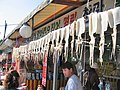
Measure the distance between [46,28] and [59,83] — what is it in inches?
133

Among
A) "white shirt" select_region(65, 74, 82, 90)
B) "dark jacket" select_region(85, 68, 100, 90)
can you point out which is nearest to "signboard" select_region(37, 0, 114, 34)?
"dark jacket" select_region(85, 68, 100, 90)

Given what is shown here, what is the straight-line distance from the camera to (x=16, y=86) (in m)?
3.87

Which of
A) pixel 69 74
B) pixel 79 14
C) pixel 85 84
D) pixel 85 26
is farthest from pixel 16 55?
pixel 85 26

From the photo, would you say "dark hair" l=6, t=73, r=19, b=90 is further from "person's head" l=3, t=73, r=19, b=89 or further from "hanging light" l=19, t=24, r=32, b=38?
"hanging light" l=19, t=24, r=32, b=38

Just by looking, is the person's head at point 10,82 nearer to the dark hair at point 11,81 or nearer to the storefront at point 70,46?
the dark hair at point 11,81

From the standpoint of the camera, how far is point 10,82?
382 centimetres

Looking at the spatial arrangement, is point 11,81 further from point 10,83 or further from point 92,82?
point 92,82

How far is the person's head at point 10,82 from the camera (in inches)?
149

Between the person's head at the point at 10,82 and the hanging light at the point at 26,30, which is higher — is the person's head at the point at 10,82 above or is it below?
below

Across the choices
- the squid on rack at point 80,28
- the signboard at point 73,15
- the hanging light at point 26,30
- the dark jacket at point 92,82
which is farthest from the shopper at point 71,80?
the hanging light at point 26,30

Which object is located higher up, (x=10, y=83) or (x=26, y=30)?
(x=26, y=30)

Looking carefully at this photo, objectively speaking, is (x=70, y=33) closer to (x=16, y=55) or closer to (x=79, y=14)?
(x=79, y=14)

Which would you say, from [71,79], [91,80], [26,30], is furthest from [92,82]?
[26,30]

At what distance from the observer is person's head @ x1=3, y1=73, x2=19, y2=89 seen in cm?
379
